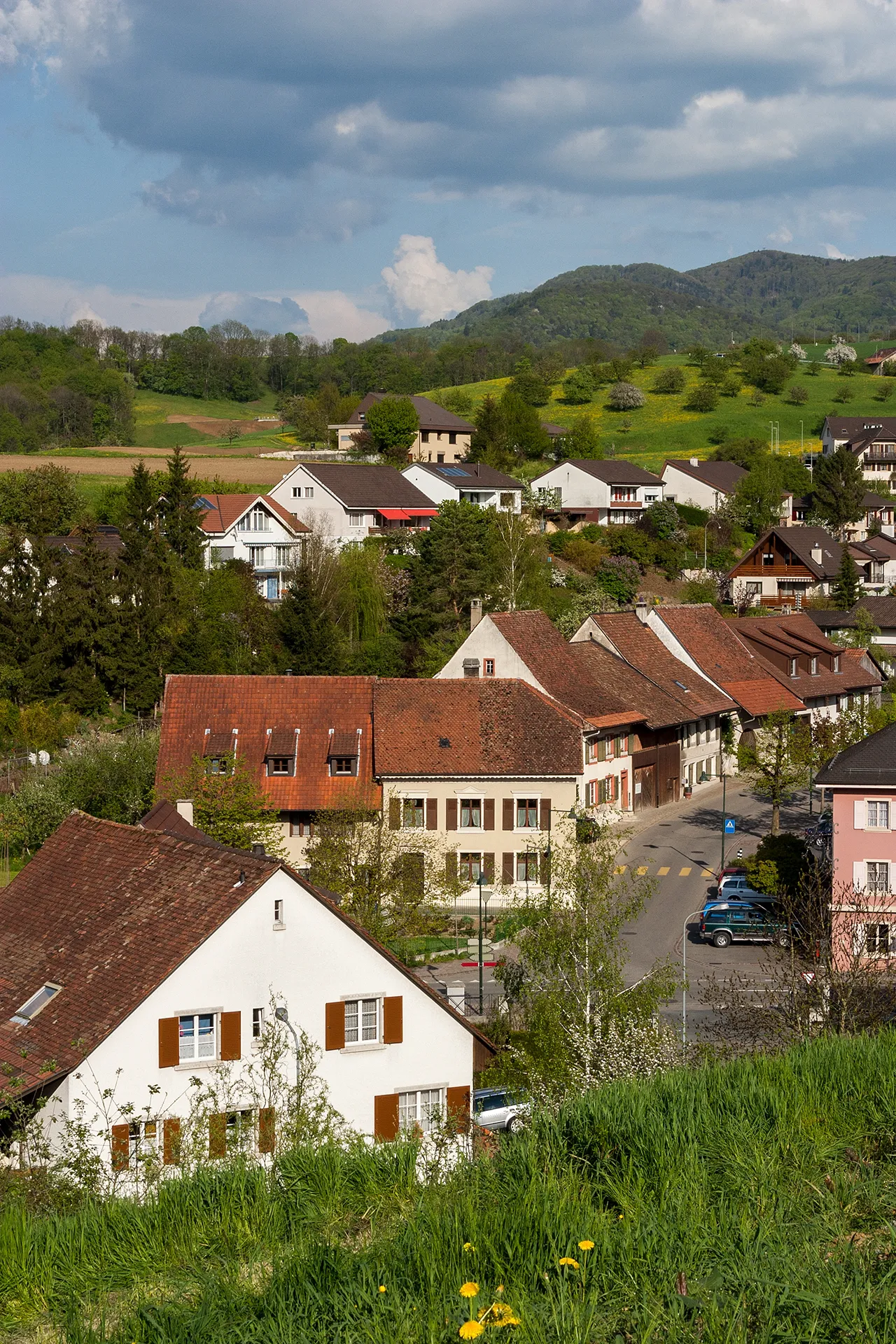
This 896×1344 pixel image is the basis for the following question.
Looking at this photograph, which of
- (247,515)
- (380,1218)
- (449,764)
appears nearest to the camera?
(380,1218)

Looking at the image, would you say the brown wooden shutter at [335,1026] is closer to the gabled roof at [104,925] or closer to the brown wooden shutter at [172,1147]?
the gabled roof at [104,925]

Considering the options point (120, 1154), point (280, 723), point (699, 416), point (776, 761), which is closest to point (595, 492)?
point (699, 416)

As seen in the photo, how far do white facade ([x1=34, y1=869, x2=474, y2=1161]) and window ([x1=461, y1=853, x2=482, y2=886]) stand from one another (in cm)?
1973

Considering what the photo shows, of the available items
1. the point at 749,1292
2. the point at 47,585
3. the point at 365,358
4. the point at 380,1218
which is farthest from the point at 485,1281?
the point at 365,358

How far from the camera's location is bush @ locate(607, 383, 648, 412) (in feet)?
478

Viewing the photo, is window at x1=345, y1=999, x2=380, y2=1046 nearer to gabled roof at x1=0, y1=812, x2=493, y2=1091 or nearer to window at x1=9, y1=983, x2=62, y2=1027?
gabled roof at x1=0, y1=812, x2=493, y2=1091

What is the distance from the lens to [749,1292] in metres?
6.39

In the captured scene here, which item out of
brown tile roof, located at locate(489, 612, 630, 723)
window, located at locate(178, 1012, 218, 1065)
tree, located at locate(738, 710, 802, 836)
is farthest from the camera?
brown tile roof, located at locate(489, 612, 630, 723)

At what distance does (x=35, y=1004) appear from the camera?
22.3 m

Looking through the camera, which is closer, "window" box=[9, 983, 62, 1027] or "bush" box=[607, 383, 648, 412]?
"window" box=[9, 983, 62, 1027]

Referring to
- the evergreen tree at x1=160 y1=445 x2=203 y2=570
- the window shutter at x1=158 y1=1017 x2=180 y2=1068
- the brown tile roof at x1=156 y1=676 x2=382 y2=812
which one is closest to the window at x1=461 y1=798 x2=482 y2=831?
the brown tile roof at x1=156 y1=676 x2=382 y2=812

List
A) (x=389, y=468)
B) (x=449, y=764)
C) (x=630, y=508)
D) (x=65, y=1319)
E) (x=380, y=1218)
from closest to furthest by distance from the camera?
(x=65, y=1319) < (x=380, y=1218) < (x=449, y=764) < (x=389, y=468) < (x=630, y=508)

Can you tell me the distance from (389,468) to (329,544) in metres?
14.3

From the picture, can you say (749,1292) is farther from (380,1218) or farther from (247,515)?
(247,515)
